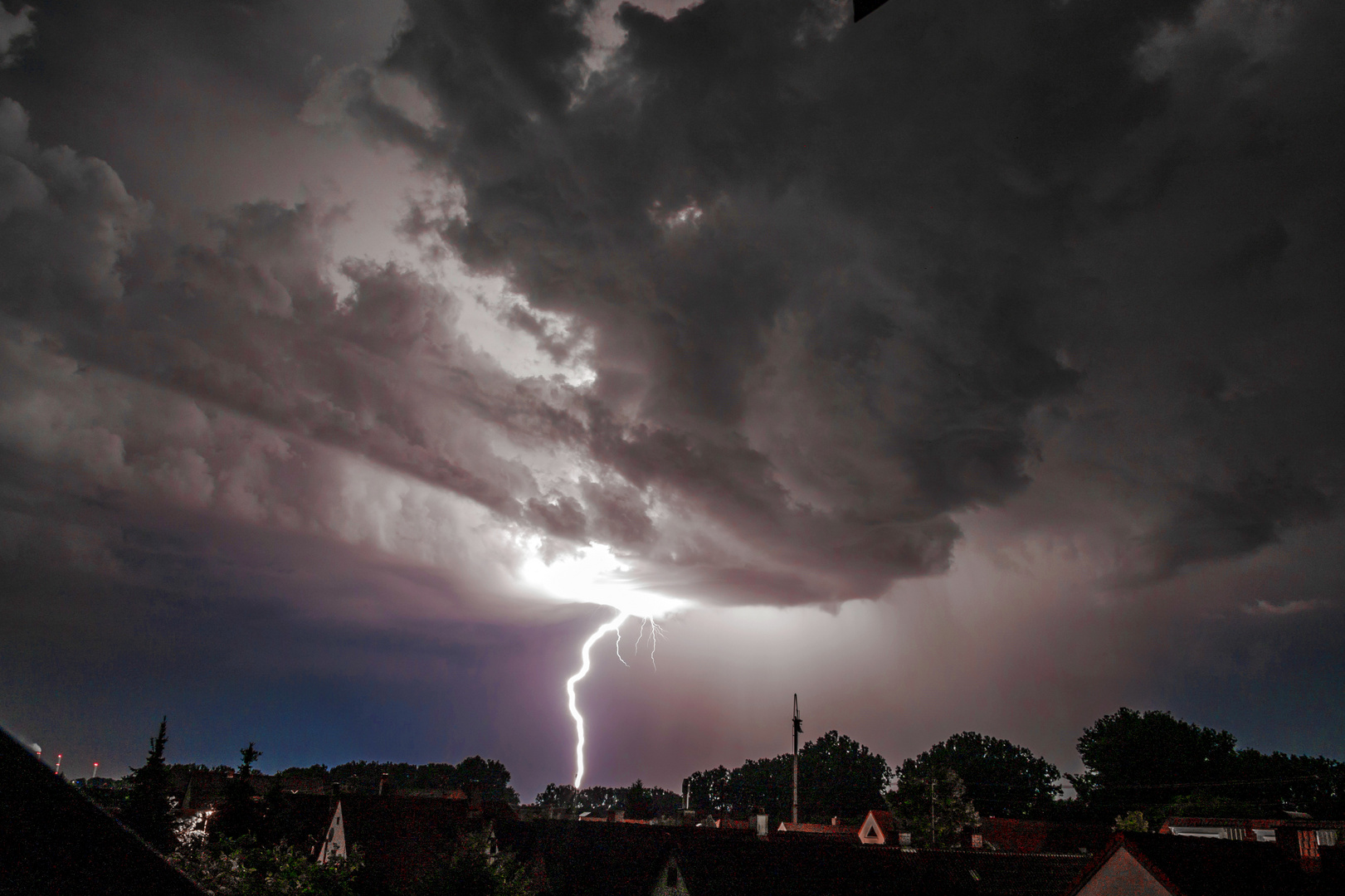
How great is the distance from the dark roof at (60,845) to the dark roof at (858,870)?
120 feet

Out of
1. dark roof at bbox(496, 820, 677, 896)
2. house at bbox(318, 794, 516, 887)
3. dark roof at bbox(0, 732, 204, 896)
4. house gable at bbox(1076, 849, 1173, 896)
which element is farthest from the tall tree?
dark roof at bbox(0, 732, 204, 896)

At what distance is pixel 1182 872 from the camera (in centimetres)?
2755

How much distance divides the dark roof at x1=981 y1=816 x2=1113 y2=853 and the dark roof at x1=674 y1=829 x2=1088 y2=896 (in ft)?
131

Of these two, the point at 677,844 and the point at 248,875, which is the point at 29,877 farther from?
the point at 677,844

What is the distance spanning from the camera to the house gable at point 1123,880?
87.0ft

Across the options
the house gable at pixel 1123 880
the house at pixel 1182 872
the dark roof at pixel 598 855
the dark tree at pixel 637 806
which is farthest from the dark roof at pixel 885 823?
the house gable at pixel 1123 880

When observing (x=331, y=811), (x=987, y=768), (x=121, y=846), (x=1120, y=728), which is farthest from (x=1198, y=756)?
(x=121, y=846)

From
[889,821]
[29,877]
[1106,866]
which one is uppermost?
[29,877]

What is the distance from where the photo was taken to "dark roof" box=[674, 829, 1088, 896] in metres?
34.1

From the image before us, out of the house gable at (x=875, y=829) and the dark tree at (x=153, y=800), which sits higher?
the dark tree at (x=153, y=800)

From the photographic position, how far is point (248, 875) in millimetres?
24328

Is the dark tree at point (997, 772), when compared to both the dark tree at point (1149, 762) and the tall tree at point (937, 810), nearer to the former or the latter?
the dark tree at point (1149, 762)

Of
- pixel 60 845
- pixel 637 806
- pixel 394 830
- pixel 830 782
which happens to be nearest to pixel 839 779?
pixel 830 782

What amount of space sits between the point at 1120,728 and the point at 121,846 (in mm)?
147506
